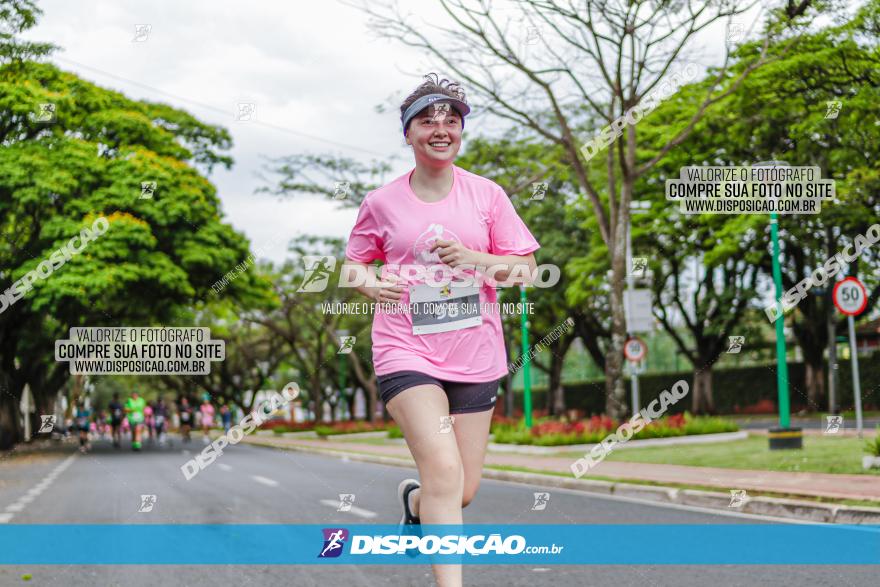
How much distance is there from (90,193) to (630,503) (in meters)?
19.6

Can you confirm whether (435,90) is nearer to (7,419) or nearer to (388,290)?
(388,290)

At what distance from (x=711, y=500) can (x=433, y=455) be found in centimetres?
649

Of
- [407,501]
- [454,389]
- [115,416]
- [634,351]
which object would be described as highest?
[634,351]

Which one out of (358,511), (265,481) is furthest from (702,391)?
(358,511)

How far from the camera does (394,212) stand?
A: 3631 mm

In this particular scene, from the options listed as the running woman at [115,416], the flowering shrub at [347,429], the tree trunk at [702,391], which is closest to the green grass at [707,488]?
the running woman at [115,416]

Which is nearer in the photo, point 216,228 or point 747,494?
point 747,494

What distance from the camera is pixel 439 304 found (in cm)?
357

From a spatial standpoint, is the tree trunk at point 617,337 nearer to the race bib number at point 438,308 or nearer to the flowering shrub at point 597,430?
the flowering shrub at point 597,430

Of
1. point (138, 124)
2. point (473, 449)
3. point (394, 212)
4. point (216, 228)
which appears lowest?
point (473, 449)

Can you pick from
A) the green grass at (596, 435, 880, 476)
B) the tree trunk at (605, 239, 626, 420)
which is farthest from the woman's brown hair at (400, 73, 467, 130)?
the tree trunk at (605, 239, 626, 420)

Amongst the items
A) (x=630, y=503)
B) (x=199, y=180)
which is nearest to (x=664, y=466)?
(x=630, y=503)

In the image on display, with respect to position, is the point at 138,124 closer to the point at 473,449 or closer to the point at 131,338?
the point at 131,338

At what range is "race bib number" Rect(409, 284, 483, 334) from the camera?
3564 mm
